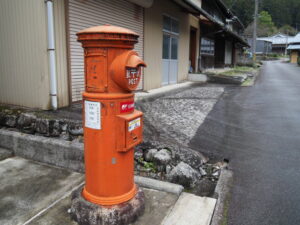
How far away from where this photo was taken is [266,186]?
11.8 feet

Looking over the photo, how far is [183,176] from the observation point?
138 inches

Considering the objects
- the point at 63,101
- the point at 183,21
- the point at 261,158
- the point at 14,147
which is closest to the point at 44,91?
the point at 63,101

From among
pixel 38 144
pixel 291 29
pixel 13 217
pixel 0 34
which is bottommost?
pixel 13 217

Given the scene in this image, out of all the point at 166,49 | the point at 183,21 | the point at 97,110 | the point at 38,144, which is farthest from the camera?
the point at 183,21

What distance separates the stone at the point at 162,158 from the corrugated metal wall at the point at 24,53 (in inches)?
113

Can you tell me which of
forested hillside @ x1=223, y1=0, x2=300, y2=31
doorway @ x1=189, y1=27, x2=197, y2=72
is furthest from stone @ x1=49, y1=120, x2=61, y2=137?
forested hillside @ x1=223, y1=0, x2=300, y2=31

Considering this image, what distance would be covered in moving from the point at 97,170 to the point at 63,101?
12.1 feet

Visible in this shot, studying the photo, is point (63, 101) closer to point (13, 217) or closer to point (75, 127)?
point (75, 127)

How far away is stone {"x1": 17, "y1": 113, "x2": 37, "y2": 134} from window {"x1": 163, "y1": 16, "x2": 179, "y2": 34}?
8.38 metres

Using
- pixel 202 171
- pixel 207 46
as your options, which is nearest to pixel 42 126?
pixel 202 171

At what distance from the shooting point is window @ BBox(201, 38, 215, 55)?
19141mm

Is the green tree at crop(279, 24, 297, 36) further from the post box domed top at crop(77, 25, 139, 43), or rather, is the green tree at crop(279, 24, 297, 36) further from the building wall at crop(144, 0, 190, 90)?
the post box domed top at crop(77, 25, 139, 43)

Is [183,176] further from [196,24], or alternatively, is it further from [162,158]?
[196,24]

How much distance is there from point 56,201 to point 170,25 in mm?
10800
